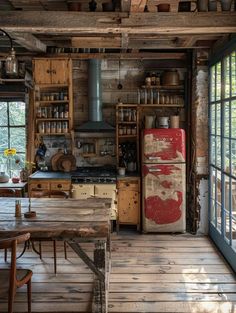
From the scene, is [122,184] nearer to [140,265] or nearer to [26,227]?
[140,265]

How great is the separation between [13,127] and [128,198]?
7.97ft

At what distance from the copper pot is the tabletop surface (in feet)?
8.57

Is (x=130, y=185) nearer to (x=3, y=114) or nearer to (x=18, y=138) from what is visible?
(x=18, y=138)

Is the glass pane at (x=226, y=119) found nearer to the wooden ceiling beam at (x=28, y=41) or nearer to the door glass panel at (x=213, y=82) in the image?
the door glass panel at (x=213, y=82)

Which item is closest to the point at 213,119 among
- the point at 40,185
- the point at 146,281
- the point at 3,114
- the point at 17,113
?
the point at 146,281

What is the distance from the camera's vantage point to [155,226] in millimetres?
5711

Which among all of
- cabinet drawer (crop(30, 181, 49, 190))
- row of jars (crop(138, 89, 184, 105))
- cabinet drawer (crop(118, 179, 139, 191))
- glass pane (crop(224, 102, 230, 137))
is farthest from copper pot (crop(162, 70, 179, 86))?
cabinet drawer (crop(30, 181, 49, 190))

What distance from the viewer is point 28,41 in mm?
4801

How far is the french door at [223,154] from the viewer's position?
4.45 metres

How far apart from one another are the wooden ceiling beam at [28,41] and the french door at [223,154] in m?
2.47

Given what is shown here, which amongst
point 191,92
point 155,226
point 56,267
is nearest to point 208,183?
point 155,226

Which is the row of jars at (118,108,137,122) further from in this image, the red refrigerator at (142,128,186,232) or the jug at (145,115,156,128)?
the red refrigerator at (142,128,186,232)

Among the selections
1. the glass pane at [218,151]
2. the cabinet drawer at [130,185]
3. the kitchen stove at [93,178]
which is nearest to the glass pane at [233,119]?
the glass pane at [218,151]

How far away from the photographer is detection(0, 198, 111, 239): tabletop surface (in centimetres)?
316
